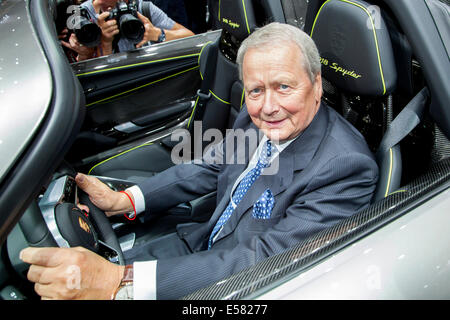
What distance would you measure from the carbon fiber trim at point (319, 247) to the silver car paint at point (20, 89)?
0.49 metres

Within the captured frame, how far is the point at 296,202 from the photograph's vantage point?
3.59ft

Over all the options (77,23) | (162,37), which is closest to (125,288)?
(77,23)

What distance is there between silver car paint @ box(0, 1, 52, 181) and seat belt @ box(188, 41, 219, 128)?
1.04 metres

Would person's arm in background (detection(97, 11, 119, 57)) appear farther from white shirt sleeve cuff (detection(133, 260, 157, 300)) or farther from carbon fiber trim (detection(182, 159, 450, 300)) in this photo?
carbon fiber trim (detection(182, 159, 450, 300))

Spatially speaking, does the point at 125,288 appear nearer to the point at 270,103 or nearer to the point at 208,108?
the point at 270,103

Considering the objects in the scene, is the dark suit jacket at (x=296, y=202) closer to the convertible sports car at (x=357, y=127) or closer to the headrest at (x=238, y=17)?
the convertible sports car at (x=357, y=127)

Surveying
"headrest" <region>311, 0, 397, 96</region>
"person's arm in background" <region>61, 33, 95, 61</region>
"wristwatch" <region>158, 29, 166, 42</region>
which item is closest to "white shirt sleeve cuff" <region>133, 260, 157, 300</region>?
"headrest" <region>311, 0, 397, 96</region>

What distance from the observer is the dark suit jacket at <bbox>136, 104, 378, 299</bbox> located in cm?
99

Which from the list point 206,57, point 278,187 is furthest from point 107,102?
point 278,187

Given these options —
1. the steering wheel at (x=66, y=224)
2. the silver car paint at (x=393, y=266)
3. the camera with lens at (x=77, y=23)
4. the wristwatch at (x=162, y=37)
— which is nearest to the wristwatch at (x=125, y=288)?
the steering wheel at (x=66, y=224)

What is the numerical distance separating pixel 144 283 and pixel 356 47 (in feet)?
2.94
